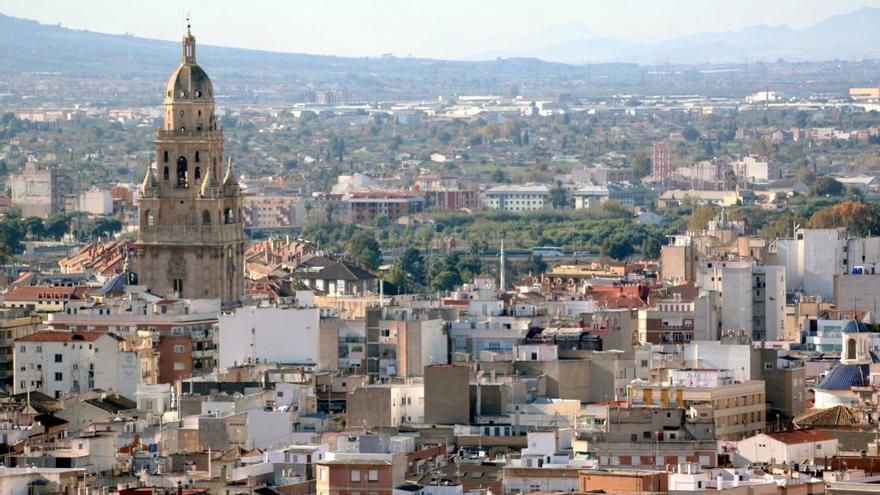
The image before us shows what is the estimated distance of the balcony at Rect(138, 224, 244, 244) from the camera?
69688 millimetres

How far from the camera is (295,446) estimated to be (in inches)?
1725

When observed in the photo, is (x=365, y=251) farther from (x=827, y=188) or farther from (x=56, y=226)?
(x=827, y=188)

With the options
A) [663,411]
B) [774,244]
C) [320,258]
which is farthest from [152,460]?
[320,258]

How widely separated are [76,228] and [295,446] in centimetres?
8629

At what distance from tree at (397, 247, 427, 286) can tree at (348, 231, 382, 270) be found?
82cm

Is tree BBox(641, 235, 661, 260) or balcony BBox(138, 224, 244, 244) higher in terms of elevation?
balcony BBox(138, 224, 244, 244)

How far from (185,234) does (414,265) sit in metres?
36.4

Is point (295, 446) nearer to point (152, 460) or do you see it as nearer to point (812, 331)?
point (152, 460)

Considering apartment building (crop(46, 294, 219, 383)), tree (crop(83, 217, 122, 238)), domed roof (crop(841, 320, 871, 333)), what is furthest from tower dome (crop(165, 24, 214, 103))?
tree (crop(83, 217, 122, 238))

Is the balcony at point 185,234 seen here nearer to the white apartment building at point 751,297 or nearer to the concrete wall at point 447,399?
the white apartment building at point 751,297

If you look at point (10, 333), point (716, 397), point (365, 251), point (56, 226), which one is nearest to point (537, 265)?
point (365, 251)

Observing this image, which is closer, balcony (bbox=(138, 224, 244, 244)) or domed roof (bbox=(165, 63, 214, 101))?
balcony (bbox=(138, 224, 244, 244))

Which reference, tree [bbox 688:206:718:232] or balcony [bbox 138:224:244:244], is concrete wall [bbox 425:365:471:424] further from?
tree [bbox 688:206:718:232]

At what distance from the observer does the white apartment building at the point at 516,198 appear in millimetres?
166750
